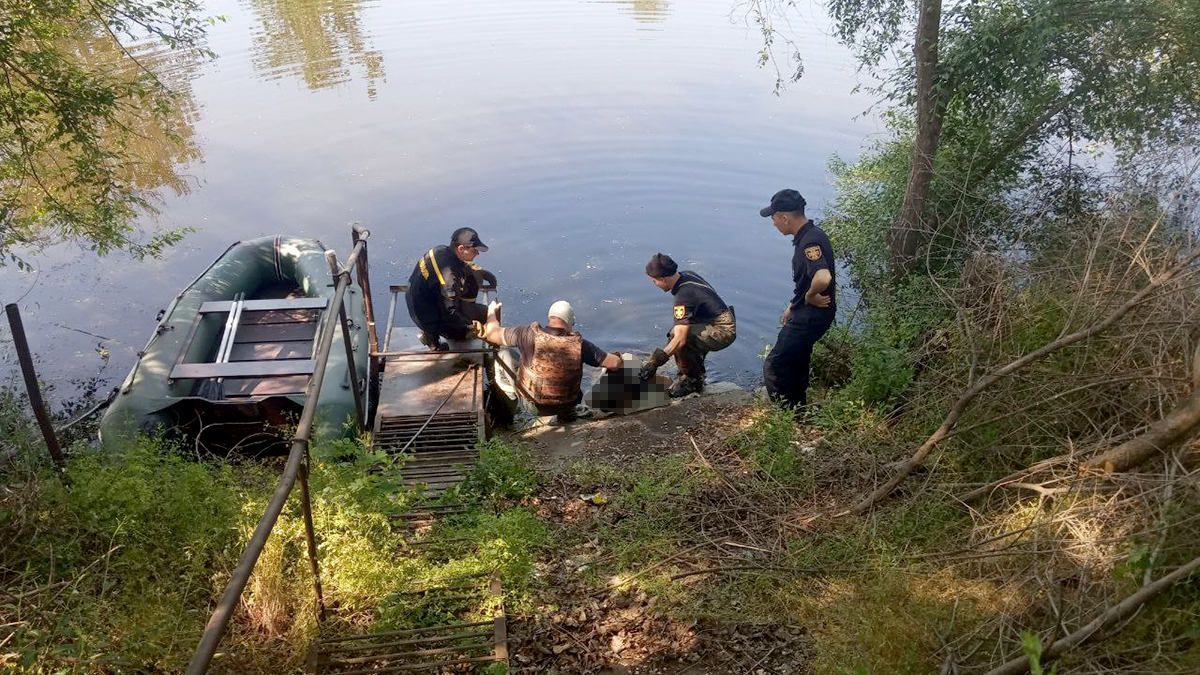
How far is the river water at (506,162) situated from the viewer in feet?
37.3

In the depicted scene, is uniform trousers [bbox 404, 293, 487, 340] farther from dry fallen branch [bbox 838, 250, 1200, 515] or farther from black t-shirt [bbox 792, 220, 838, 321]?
dry fallen branch [bbox 838, 250, 1200, 515]

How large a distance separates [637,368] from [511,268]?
5036 millimetres

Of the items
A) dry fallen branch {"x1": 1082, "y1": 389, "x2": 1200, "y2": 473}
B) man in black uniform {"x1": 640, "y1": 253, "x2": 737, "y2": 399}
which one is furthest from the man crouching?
dry fallen branch {"x1": 1082, "y1": 389, "x2": 1200, "y2": 473}

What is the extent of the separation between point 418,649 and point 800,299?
397 cm

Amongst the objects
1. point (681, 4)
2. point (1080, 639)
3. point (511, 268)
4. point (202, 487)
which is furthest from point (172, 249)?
point (681, 4)

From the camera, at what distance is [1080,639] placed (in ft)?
8.46

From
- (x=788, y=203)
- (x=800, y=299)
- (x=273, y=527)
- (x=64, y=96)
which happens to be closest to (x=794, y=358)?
(x=800, y=299)

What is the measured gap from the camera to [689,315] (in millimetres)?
7223

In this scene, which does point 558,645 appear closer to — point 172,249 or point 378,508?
point 378,508

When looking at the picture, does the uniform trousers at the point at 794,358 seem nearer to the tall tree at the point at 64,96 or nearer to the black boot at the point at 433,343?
the black boot at the point at 433,343

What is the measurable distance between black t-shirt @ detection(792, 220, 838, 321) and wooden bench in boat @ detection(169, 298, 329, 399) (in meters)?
4.17

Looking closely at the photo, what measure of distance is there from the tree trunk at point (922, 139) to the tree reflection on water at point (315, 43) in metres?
14.5

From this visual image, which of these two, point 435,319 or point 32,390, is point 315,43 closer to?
point 435,319

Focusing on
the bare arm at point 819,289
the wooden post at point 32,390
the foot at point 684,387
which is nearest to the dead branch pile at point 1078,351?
the bare arm at point 819,289
